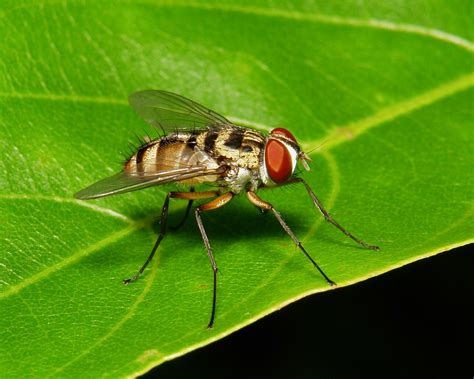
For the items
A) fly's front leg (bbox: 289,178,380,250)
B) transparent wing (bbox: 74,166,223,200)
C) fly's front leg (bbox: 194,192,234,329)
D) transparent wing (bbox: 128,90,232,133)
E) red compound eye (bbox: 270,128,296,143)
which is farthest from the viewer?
transparent wing (bbox: 128,90,232,133)

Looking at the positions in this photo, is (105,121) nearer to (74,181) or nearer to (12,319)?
(74,181)

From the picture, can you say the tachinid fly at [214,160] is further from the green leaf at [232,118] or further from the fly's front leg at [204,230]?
the green leaf at [232,118]

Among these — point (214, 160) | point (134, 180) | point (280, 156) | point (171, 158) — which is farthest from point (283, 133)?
point (134, 180)

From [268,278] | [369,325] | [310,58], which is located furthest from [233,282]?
[369,325]

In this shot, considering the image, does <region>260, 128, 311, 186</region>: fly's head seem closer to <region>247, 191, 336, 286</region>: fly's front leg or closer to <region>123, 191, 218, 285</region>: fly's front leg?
<region>247, 191, 336, 286</region>: fly's front leg

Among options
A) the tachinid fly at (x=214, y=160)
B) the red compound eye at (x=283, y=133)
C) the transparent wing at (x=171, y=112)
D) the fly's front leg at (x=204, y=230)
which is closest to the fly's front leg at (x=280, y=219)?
the tachinid fly at (x=214, y=160)

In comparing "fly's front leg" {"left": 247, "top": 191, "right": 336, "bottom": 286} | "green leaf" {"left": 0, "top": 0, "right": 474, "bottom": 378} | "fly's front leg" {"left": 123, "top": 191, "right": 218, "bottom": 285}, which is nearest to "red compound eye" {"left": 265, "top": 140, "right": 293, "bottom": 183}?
"fly's front leg" {"left": 247, "top": 191, "right": 336, "bottom": 286}
